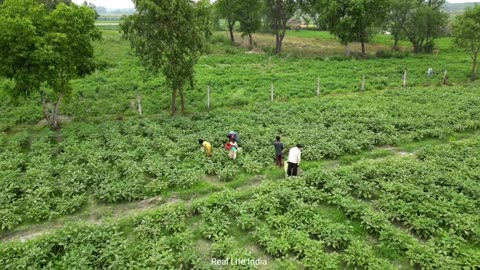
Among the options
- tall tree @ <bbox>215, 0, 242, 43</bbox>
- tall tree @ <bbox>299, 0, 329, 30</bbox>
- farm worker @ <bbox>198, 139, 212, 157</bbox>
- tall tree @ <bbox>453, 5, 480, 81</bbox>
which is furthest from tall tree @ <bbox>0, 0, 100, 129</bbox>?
tall tree @ <bbox>215, 0, 242, 43</bbox>

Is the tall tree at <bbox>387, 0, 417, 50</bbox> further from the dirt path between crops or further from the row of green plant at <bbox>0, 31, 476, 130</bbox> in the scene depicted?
the dirt path between crops

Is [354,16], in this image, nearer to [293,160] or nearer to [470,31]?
[470,31]

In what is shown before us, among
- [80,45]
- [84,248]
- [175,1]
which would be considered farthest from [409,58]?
[84,248]

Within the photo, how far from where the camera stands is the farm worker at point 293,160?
12.5 meters

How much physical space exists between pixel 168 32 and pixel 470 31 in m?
23.8

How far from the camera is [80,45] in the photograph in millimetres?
17922

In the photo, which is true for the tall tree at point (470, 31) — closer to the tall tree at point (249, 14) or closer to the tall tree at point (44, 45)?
the tall tree at point (249, 14)

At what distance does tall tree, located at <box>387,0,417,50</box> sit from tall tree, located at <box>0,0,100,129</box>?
35.2 m

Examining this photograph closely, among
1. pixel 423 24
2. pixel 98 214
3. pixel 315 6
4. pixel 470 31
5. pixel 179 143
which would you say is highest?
pixel 315 6

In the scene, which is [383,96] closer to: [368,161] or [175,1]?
[368,161]

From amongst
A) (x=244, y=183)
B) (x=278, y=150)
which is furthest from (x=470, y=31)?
(x=244, y=183)

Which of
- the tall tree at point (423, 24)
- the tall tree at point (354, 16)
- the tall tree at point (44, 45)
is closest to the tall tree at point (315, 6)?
the tall tree at point (354, 16)

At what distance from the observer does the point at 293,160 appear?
12.6m

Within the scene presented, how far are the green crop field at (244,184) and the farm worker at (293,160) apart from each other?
0.54 m
